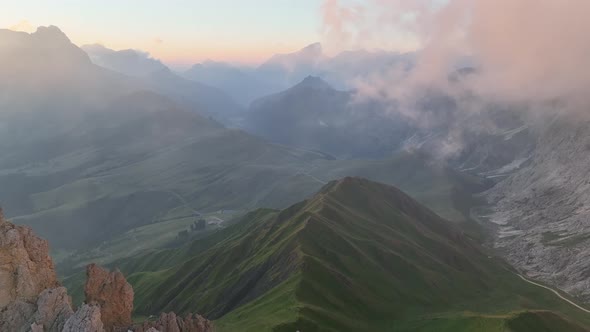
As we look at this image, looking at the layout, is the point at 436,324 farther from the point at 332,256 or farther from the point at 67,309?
the point at 67,309

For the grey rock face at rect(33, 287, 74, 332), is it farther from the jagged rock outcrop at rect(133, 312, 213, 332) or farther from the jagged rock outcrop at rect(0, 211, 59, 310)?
the jagged rock outcrop at rect(133, 312, 213, 332)

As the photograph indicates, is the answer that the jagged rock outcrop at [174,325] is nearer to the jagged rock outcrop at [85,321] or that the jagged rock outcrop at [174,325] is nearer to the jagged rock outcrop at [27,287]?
the jagged rock outcrop at [85,321]

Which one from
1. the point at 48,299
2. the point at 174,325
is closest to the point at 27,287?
the point at 48,299

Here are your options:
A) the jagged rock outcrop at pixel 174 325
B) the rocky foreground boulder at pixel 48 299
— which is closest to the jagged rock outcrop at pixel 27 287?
the rocky foreground boulder at pixel 48 299

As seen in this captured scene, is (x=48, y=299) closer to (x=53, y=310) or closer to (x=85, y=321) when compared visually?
(x=53, y=310)

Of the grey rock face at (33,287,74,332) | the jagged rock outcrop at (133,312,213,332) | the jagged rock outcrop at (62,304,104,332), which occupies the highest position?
the jagged rock outcrop at (133,312,213,332)

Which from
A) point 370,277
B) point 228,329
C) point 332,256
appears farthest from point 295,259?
point 228,329

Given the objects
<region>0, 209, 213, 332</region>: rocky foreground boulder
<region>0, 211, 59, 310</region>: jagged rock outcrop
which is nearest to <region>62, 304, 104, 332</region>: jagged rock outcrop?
<region>0, 209, 213, 332</region>: rocky foreground boulder
